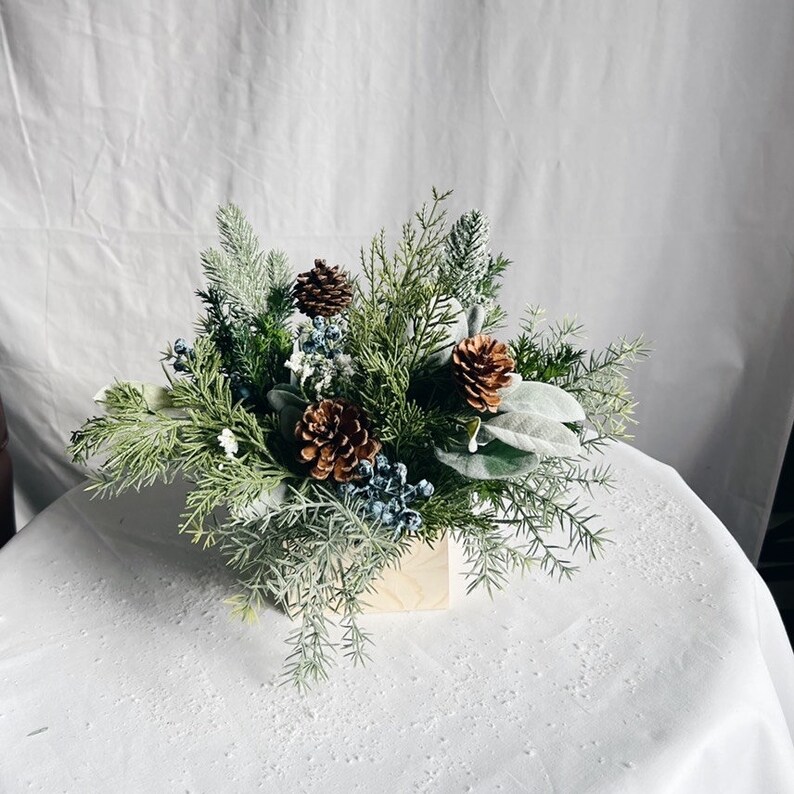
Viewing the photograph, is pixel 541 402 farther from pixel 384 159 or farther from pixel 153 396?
pixel 384 159

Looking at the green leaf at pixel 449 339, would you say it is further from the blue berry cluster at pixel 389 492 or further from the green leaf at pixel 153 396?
the green leaf at pixel 153 396

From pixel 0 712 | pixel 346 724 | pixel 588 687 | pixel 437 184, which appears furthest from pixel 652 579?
pixel 437 184

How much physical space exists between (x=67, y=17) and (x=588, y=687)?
46.7 inches

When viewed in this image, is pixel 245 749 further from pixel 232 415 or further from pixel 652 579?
pixel 652 579

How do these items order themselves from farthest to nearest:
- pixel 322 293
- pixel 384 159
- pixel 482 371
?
1. pixel 384 159
2. pixel 322 293
3. pixel 482 371

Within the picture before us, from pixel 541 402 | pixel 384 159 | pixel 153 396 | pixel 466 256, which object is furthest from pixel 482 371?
pixel 384 159

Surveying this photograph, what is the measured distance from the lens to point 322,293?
795 mm

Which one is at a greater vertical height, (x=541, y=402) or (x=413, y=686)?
(x=541, y=402)

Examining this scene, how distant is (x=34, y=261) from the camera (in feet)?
4.90

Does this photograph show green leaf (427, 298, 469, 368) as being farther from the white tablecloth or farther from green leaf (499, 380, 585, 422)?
the white tablecloth

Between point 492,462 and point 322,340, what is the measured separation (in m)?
0.17

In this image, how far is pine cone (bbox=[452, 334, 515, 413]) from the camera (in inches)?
26.6

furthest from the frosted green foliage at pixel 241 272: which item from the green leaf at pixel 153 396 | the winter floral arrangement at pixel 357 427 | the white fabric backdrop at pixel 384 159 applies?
the white fabric backdrop at pixel 384 159

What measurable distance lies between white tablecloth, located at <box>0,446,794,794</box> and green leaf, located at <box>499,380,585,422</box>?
0.20 metres
